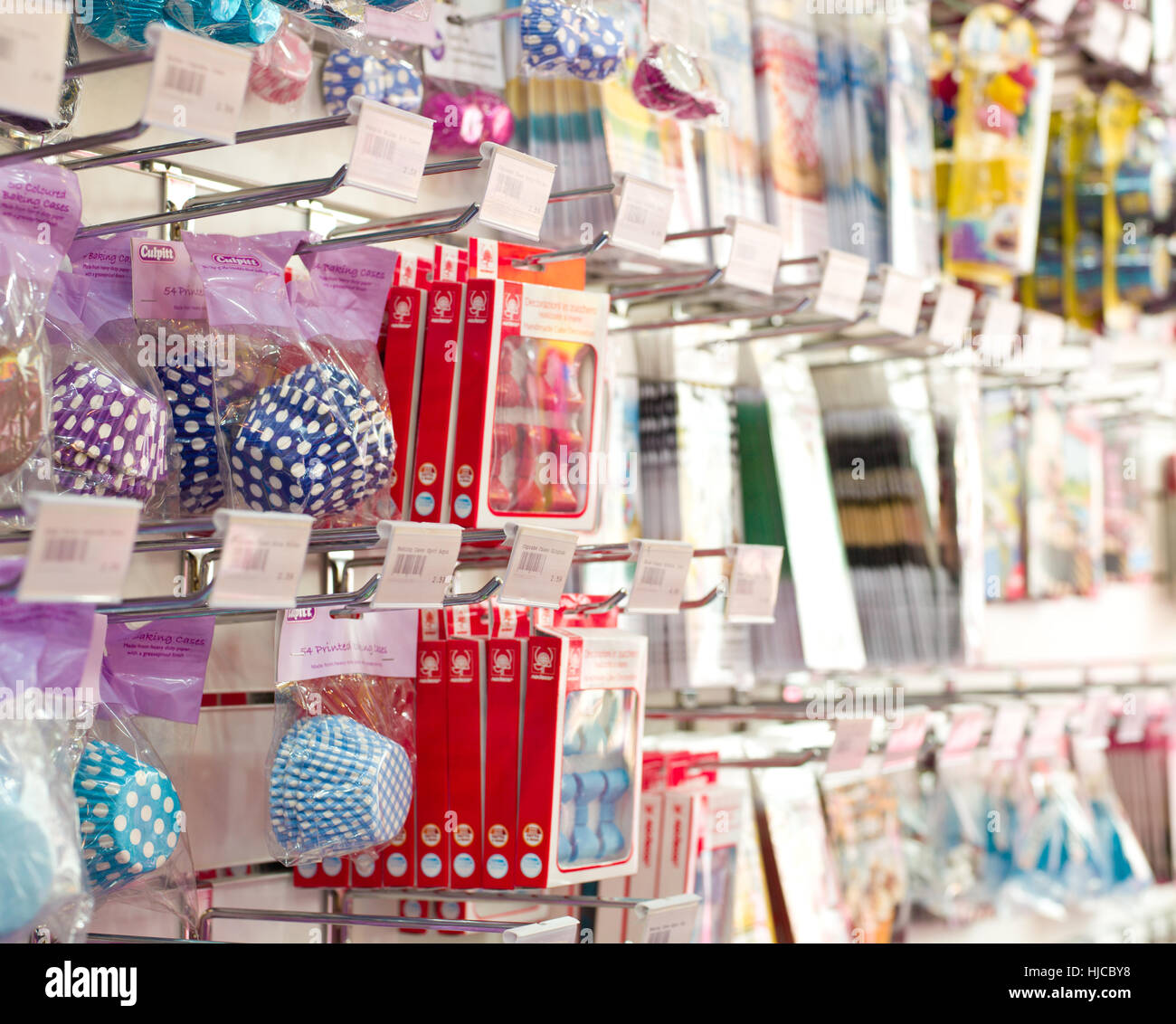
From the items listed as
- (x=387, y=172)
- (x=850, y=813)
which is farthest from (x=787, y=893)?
(x=387, y=172)

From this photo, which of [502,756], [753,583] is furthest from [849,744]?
[502,756]

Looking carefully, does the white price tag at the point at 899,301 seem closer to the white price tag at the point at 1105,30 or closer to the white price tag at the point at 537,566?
the white price tag at the point at 537,566

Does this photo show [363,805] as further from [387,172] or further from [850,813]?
[850,813]

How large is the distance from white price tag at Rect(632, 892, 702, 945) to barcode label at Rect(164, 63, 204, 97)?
0.99 metres

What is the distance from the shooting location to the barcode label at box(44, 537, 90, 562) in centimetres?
103

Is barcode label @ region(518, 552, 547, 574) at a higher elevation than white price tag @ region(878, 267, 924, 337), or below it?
below

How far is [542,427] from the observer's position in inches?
68.9

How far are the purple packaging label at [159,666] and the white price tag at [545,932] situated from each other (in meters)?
0.40

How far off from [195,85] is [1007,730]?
7.25 ft

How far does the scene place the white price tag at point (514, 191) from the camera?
4.88ft

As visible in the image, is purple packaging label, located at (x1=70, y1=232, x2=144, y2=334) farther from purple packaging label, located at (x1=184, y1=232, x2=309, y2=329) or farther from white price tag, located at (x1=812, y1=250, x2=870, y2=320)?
white price tag, located at (x1=812, y1=250, x2=870, y2=320)

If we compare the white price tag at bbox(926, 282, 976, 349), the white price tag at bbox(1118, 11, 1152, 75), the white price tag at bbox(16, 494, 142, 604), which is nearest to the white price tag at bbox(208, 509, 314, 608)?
the white price tag at bbox(16, 494, 142, 604)

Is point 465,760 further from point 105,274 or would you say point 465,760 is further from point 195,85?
point 195,85
